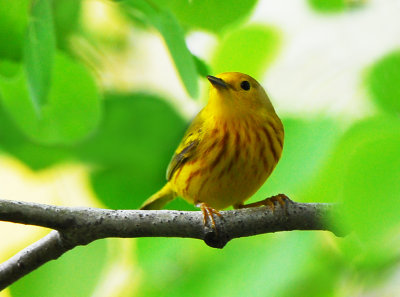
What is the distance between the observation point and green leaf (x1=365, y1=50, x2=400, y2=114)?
Answer: 20.3 inches

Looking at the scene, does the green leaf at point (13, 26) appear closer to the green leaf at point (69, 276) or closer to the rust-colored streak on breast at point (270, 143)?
the green leaf at point (69, 276)

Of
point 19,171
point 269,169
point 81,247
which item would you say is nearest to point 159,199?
point 269,169

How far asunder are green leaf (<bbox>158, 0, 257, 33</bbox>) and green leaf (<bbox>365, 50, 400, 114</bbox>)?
17cm

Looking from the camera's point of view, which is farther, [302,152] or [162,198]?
[162,198]

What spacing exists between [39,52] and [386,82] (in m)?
0.42

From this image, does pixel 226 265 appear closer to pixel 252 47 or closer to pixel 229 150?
pixel 252 47

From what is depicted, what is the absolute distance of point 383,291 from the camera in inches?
24.1

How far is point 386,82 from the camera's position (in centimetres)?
54

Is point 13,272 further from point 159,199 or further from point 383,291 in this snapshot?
point 159,199

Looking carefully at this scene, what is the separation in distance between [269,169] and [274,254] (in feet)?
2.41

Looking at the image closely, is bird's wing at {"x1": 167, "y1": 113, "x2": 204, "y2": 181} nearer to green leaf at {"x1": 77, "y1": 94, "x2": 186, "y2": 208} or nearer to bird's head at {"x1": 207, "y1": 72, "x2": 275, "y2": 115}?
bird's head at {"x1": 207, "y1": 72, "x2": 275, "y2": 115}

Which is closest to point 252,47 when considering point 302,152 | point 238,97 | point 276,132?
point 302,152

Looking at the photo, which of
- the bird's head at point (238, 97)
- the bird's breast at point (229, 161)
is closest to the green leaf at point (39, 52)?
the bird's head at point (238, 97)

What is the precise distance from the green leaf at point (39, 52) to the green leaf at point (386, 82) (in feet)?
1.25
